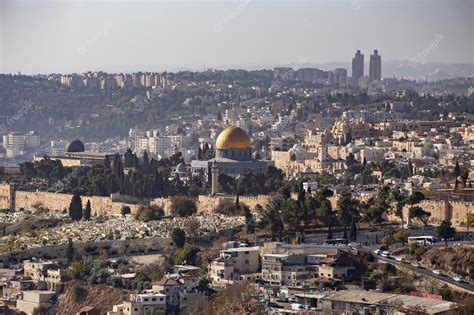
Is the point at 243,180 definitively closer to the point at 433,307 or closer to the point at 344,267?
the point at 344,267

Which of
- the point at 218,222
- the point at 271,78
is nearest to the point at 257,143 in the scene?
the point at 218,222

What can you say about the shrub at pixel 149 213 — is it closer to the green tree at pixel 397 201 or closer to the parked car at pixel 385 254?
the green tree at pixel 397 201

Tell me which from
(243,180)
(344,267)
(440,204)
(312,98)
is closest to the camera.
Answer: (344,267)

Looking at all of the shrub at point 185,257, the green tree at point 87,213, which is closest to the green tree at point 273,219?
the shrub at point 185,257

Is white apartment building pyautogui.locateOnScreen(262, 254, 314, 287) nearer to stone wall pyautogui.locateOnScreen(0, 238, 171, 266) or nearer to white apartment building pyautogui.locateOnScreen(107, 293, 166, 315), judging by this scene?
white apartment building pyautogui.locateOnScreen(107, 293, 166, 315)

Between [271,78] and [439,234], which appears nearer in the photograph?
[439,234]

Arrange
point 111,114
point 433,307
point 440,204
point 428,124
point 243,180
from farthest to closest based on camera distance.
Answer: point 111,114
point 428,124
point 243,180
point 440,204
point 433,307

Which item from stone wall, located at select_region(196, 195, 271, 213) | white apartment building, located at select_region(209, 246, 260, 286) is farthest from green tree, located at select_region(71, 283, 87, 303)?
stone wall, located at select_region(196, 195, 271, 213)

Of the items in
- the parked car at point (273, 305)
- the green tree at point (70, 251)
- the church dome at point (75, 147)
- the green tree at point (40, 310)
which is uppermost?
the church dome at point (75, 147)
